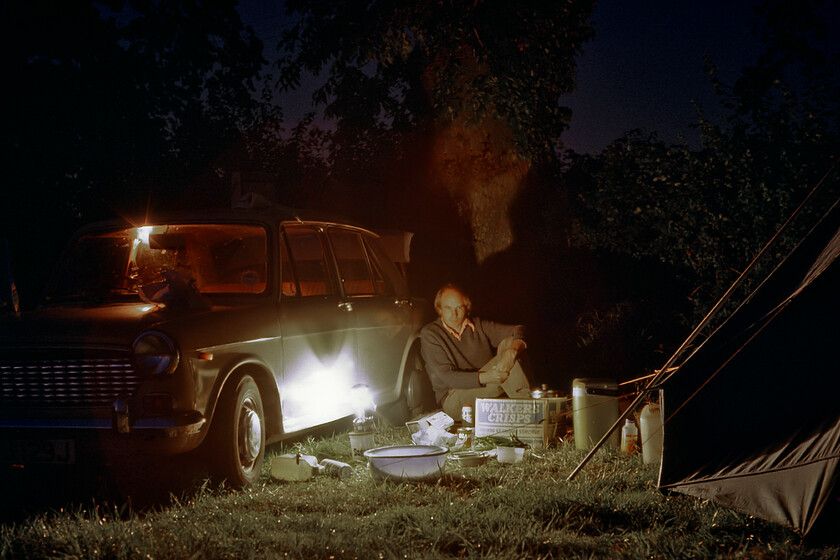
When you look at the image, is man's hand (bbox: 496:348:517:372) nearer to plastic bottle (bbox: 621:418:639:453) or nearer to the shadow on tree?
plastic bottle (bbox: 621:418:639:453)

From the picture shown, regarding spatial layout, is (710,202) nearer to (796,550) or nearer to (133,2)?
(796,550)

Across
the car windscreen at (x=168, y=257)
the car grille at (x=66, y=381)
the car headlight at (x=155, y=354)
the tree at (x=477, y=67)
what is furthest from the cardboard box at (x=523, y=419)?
the tree at (x=477, y=67)

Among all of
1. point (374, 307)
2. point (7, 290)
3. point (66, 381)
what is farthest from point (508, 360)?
point (7, 290)

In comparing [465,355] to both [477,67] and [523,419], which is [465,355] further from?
[477,67]

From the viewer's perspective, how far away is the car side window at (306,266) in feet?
20.6

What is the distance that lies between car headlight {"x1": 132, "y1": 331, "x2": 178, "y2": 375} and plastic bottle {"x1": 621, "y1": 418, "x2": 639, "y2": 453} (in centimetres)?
318

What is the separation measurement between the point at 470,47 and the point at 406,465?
826 cm

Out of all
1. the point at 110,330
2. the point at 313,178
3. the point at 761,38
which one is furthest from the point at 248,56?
the point at 110,330

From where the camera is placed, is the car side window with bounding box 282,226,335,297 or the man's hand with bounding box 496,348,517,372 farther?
the man's hand with bounding box 496,348,517,372

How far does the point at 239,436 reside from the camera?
17.5 feet

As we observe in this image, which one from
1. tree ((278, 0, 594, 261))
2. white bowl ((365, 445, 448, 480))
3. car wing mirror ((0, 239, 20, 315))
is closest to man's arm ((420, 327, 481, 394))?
white bowl ((365, 445, 448, 480))

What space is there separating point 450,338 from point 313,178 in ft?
44.0

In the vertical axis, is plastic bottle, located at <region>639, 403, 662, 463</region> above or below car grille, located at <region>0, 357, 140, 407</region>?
below

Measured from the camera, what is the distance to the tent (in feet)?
14.0
